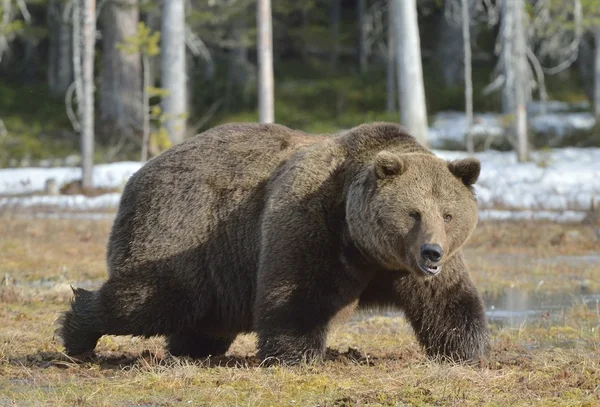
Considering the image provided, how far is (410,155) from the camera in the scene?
6.32 metres

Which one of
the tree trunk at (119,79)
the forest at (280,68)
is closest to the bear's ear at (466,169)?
the forest at (280,68)

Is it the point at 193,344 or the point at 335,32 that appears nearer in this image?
the point at 193,344

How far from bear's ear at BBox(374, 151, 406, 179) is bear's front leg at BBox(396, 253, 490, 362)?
72 centimetres

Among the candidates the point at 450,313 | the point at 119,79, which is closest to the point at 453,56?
the point at 119,79

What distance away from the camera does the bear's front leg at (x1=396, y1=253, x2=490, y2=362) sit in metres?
6.39

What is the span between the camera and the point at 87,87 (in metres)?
22.5

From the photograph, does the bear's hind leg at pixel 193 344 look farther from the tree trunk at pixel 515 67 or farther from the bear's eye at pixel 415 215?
the tree trunk at pixel 515 67

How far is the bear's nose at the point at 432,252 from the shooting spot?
571 centimetres

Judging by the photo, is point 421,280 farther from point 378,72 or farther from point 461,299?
point 378,72

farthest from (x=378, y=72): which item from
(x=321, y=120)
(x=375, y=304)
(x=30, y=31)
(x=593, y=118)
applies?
(x=375, y=304)

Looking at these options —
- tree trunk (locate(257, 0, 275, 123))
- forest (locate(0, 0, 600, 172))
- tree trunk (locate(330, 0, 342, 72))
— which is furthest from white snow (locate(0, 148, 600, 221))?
tree trunk (locate(330, 0, 342, 72))

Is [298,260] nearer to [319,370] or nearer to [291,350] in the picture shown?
[291,350]

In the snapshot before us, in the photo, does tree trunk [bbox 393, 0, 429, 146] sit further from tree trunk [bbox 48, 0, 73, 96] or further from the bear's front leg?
tree trunk [bbox 48, 0, 73, 96]

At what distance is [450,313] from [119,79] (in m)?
25.2
